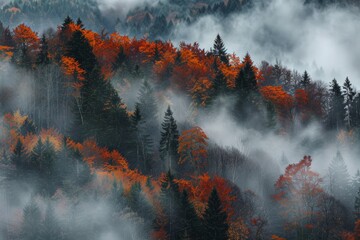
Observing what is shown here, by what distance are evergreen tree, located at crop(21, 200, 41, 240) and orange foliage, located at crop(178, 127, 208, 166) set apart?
2327 centimetres

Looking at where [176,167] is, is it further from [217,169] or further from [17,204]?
[17,204]

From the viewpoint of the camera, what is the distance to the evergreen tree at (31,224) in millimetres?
51500

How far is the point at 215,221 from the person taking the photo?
55188 mm

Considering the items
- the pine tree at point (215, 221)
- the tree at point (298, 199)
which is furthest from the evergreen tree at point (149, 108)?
the pine tree at point (215, 221)

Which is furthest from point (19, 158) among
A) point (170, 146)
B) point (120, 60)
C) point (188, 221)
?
point (120, 60)

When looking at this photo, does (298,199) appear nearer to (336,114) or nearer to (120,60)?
(336,114)

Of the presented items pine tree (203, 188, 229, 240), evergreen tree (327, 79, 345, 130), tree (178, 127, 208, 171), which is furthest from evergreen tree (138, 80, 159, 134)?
evergreen tree (327, 79, 345, 130)

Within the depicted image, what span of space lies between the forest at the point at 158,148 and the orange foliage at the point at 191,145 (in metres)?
0.16

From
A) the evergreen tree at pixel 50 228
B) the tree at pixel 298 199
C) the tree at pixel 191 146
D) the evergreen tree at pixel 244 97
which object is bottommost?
the evergreen tree at pixel 50 228

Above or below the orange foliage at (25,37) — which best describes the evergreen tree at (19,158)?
below

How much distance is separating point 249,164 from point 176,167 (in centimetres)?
1348

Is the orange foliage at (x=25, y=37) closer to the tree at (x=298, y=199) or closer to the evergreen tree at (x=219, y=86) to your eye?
the evergreen tree at (x=219, y=86)

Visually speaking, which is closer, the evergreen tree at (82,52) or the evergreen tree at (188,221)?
the evergreen tree at (188,221)

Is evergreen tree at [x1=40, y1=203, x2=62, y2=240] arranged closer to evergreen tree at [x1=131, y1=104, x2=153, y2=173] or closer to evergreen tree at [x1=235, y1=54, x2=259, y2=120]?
evergreen tree at [x1=131, y1=104, x2=153, y2=173]
